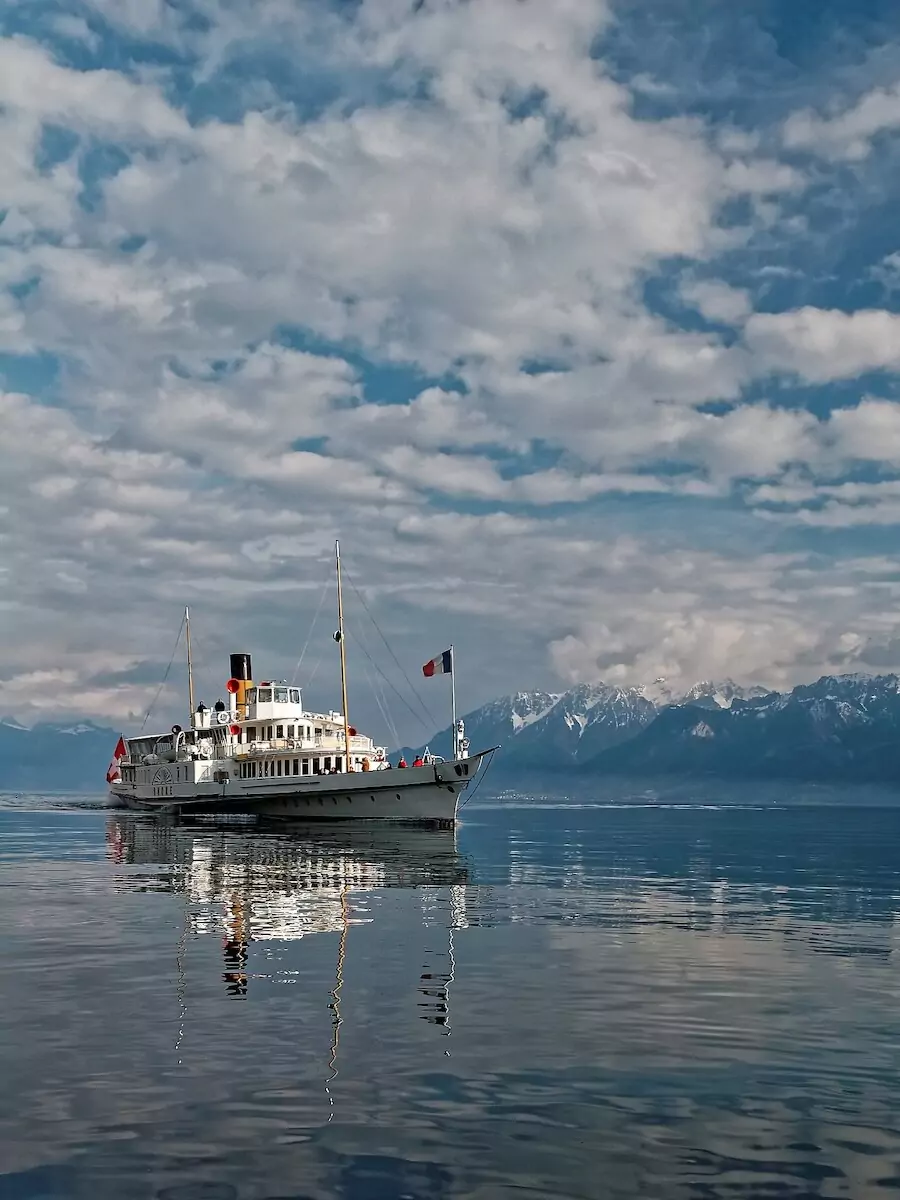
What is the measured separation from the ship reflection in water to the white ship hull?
5.99 feet

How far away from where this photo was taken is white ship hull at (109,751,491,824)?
99.4 meters

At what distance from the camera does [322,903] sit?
4303 centimetres

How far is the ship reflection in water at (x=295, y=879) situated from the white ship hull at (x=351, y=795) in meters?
1.83

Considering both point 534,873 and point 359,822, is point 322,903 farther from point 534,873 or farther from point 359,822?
point 359,822

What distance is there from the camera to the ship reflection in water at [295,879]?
100ft

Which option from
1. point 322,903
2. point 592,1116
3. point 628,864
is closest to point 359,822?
point 628,864

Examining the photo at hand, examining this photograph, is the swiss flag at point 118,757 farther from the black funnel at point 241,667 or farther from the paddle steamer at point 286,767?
the black funnel at point 241,667

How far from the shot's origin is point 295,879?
53156 mm

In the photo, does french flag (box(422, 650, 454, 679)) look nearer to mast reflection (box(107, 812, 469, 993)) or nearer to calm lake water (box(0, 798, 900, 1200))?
mast reflection (box(107, 812, 469, 993))

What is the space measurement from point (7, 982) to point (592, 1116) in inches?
622

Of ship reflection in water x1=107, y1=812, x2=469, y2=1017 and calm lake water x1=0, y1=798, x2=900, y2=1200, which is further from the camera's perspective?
ship reflection in water x1=107, y1=812, x2=469, y2=1017

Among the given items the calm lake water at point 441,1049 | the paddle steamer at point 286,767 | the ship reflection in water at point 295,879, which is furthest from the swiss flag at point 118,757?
the calm lake water at point 441,1049

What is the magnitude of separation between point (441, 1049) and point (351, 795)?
8618 cm

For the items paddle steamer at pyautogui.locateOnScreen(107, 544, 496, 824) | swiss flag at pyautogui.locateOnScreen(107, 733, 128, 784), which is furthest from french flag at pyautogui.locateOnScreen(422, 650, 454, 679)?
swiss flag at pyautogui.locateOnScreen(107, 733, 128, 784)
